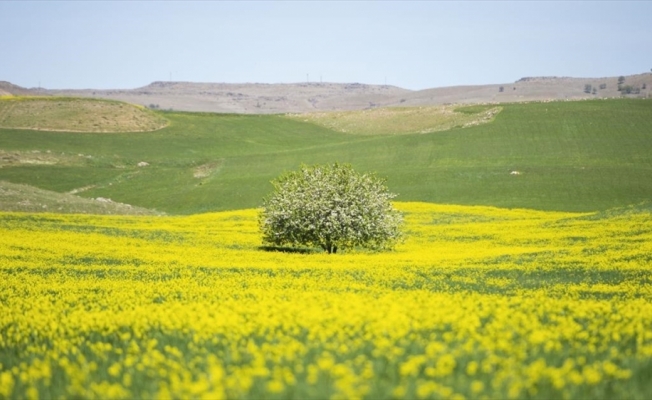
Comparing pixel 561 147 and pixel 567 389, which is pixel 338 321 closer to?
pixel 567 389

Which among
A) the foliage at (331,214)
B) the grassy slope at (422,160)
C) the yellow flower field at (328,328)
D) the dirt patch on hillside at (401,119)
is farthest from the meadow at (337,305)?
the dirt patch on hillside at (401,119)

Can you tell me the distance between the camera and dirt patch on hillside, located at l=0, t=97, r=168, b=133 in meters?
111

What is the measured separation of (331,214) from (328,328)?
2349cm

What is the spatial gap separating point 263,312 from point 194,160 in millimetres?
82862

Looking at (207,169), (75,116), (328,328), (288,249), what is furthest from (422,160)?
(328,328)

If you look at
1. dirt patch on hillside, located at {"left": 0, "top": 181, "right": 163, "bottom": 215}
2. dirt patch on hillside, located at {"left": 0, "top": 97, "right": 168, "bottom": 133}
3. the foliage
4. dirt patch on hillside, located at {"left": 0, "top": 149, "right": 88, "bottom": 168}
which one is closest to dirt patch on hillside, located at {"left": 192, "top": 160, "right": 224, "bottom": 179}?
dirt patch on hillside, located at {"left": 0, "top": 149, "right": 88, "bottom": 168}

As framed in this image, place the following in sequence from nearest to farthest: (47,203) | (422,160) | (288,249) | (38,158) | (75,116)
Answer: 1. (288,249)
2. (47,203)
3. (422,160)
4. (38,158)
5. (75,116)

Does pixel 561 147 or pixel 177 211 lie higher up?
pixel 561 147

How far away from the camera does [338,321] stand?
12398mm

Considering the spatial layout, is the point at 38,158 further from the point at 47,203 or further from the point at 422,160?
the point at 422,160

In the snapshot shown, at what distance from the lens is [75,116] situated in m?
116

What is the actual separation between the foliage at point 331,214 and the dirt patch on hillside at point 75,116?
7959cm

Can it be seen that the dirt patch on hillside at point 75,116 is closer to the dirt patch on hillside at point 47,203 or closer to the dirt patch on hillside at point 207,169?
A: the dirt patch on hillside at point 207,169

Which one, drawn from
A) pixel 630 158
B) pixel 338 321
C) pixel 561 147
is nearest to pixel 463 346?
pixel 338 321
